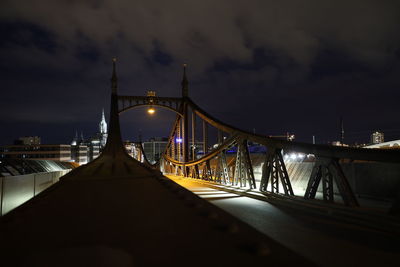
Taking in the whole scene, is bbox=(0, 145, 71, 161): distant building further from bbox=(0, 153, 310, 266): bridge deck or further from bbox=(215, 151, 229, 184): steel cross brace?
bbox=(0, 153, 310, 266): bridge deck

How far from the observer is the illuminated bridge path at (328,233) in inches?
159

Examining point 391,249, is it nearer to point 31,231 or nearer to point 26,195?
point 31,231

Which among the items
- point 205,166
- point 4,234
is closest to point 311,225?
point 4,234

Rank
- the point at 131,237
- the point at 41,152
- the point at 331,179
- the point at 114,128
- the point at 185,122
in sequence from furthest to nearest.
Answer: the point at 41,152
the point at 114,128
the point at 185,122
the point at 331,179
the point at 131,237

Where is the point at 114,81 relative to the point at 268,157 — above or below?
above

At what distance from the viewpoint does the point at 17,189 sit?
11.5 metres

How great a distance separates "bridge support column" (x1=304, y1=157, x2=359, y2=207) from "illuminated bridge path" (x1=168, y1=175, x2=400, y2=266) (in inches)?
19.1

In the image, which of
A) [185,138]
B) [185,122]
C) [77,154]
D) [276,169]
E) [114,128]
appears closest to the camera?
[276,169]

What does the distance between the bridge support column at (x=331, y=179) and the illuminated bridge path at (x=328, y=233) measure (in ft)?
1.59

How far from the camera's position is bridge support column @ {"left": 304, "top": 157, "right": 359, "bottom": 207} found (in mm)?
6320

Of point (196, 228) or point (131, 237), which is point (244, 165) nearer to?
point (196, 228)

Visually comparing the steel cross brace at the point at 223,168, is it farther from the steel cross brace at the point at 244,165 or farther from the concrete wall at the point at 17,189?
the concrete wall at the point at 17,189

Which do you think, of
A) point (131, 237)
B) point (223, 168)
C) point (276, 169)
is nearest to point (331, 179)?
point (276, 169)

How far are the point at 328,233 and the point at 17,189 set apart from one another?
541 inches
